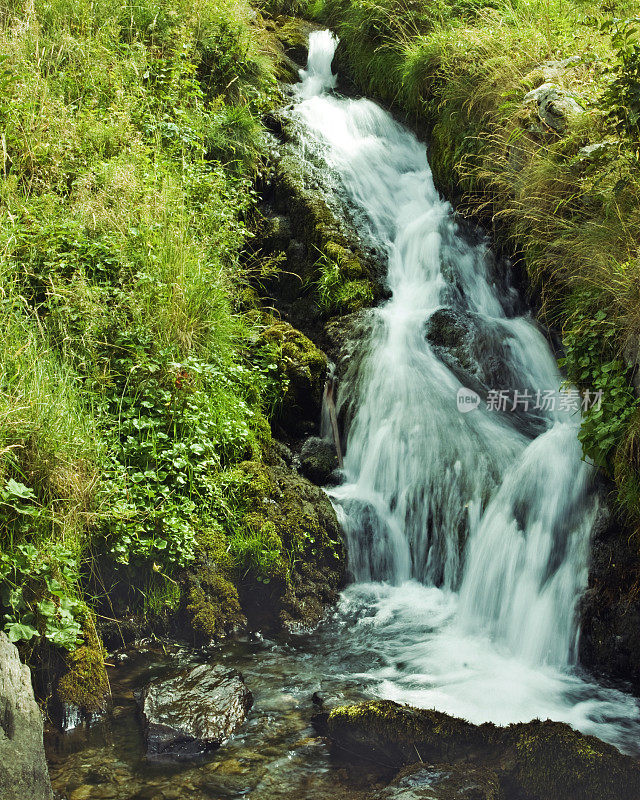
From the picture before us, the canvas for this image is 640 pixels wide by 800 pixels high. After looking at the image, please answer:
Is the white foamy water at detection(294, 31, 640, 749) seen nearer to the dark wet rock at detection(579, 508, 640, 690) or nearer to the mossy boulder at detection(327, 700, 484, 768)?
the dark wet rock at detection(579, 508, 640, 690)

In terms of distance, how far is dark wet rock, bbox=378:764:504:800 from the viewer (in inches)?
124

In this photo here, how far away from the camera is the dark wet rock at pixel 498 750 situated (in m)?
3.15

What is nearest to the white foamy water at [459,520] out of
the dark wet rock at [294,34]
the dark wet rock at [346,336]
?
the dark wet rock at [346,336]

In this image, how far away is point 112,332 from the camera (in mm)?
4969

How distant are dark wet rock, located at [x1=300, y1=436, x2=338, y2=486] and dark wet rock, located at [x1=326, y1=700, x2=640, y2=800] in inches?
94.8

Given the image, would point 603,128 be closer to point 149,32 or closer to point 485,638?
point 485,638

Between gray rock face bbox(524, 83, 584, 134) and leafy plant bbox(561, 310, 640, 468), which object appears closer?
leafy plant bbox(561, 310, 640, 468)

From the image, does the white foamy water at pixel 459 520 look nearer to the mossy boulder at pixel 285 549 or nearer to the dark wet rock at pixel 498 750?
the mossy boulder at pixel 285 549

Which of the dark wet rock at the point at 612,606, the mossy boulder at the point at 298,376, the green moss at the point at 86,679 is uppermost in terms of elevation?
the mossy boulder at the point at 298,376

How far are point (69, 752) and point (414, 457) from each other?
332 cm

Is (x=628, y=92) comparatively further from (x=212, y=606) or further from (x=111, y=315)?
(x=212, y=606)

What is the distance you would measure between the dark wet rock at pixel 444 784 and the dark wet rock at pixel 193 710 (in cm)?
94

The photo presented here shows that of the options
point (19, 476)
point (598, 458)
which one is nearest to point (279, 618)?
point (19, 476)

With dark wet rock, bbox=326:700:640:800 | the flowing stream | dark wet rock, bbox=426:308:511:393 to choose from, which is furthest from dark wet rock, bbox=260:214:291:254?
dark wet rock, bbox=326:700:640:800
